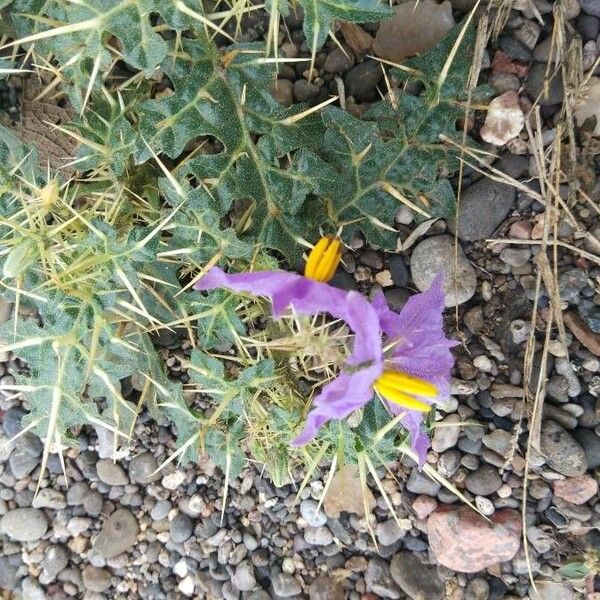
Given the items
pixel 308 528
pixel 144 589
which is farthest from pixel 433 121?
pixel 144 589

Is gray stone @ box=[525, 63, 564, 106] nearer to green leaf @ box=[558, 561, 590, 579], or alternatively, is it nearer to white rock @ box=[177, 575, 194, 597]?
green leaf @ box=[558, 561, 590, 579]

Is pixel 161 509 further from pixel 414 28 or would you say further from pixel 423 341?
pixel 414 28

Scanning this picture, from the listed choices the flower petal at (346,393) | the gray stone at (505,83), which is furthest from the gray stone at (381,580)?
the gray stone at (505,83)

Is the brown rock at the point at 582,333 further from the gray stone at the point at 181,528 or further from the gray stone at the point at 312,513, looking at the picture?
the gray stone at the point at 181,528

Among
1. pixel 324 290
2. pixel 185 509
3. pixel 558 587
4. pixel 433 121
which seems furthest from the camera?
pixel 185 509

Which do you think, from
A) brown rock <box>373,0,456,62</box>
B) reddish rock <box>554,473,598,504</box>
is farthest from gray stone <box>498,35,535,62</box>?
reddish rock <box>554,473,598,504</box>

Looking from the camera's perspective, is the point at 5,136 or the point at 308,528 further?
the point at 308,528

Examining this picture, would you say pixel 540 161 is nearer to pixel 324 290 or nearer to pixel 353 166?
pixel 353 166
